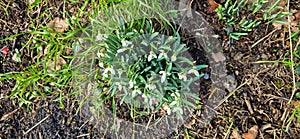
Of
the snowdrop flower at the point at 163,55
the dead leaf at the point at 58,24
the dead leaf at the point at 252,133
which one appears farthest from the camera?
the dead leaf at the point at 58,24

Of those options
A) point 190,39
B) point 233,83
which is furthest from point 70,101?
point 233,83

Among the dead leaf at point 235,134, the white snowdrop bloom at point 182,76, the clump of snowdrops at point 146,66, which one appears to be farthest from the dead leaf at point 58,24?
the dead leaf at point 235,134

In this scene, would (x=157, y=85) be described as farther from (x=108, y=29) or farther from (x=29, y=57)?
(x=29, y=57)

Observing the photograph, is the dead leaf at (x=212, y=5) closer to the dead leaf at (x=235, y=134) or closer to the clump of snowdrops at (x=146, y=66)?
the clump of snowdrops at (x=146, y=66)

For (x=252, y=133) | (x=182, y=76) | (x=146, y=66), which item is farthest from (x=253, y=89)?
(x=146, y=66)

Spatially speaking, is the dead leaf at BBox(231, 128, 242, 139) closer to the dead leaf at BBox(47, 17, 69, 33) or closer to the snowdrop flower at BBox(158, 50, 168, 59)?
the snowdrop flower at BBox(158, 50, 168, 59)

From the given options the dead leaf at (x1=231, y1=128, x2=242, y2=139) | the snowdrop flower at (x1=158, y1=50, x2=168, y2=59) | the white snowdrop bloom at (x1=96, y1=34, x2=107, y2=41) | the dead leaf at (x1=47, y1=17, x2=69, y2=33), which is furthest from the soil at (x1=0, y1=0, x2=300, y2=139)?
the dead leaf at (x1=47, y1=17, x2=69, y2=33)

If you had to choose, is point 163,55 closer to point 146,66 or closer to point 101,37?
point 146,66

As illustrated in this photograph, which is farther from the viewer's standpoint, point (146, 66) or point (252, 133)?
point (252, 133)
